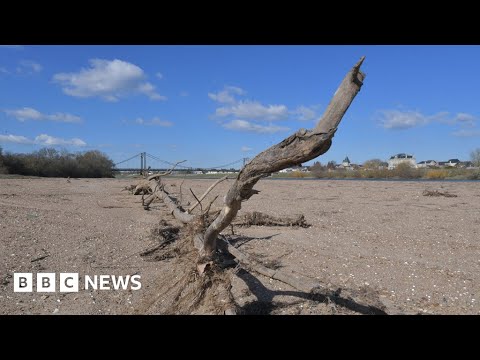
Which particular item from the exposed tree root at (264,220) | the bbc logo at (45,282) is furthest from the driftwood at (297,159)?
the exposed tree root at (264,220)

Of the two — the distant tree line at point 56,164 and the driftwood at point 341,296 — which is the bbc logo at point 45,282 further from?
the distant tree line at point 56,164

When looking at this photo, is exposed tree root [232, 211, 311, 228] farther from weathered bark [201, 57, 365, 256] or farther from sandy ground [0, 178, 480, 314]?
weathered bark [201, 57, 365, 256]

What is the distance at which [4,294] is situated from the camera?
12.2ft

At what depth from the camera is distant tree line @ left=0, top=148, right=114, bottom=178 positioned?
28594mm

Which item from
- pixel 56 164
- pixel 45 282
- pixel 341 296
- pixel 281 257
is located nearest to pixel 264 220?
pixel 281 257

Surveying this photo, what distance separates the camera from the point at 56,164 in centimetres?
3123

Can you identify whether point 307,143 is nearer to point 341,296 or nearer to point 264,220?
point 341,296

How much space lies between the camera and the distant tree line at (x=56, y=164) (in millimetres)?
28594

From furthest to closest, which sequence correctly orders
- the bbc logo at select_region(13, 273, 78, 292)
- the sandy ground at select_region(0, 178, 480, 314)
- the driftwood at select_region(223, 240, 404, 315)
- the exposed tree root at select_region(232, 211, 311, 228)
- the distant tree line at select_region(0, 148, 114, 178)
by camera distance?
the distant tree line at select_region(0, 148, 114, 178) → the exposed tree root at select_region(232, 211, 311, 228) → the bbc logo at select_region(13, 273, 78, 292) → the sandy ground at select_region(0, 178, 480, 314) → the driftwood at select_region(223, 240, 404, 315)

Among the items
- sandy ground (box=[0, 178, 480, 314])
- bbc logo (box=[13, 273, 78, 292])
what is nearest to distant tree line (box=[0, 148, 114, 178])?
sandy ground (box=[0, 178, 480, 314])

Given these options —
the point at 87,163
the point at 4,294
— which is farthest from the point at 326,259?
the point at 87,163

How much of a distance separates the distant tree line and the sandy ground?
22739 mm

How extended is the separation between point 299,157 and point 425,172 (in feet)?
137
